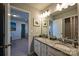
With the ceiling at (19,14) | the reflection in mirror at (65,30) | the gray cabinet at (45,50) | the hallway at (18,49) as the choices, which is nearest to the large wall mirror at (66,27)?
the reflection in mirror at (65,30)

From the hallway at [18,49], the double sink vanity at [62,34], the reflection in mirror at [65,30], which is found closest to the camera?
the double sink vanity at [62,34]

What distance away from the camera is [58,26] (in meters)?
2.54

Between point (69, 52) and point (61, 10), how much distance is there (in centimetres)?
127

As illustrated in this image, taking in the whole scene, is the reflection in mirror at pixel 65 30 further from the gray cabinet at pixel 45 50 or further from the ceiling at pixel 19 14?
the ceiling at pixel 19 14

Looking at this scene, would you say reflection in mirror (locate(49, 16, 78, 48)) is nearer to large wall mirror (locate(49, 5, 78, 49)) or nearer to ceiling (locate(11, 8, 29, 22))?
large wall mirror (locate(49, 5, 78, 49))

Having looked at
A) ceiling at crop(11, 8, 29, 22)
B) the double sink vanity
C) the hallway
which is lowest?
the hallway

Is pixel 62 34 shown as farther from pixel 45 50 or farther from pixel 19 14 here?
pixel 19 14

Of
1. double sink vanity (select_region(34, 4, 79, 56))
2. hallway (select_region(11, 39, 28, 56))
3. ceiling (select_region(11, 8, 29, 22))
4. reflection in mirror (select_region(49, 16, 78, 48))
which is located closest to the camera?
double sink vanity (select_region(34, 4, 79, 56))

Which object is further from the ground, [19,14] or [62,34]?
[19,14]

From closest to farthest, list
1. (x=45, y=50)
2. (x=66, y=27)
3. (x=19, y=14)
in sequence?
1. (x=66, y=27)
2. (x=45, y=50)
3. (x=19, y=14)

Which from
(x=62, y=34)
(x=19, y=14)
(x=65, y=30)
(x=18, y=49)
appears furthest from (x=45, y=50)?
(x=18, y=49)

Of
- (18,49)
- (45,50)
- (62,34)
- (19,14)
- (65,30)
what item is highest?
(19,14)

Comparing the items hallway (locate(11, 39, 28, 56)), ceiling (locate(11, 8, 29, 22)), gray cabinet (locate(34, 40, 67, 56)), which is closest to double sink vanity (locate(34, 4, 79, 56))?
gray cabinet (locate(34, 40, 67, 56))

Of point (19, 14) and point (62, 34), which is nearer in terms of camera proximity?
point (62, 34)
